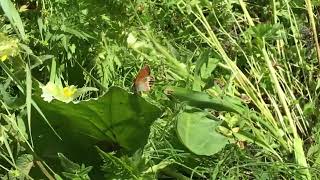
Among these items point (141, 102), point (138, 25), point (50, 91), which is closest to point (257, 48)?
point (138, 25)

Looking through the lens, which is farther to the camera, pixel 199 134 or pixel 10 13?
pixel 199 134

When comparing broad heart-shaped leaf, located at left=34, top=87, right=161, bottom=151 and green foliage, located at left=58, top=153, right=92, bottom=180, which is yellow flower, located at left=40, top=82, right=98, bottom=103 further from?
green foliage, located at left=58, top=153, right=92, bottom=180

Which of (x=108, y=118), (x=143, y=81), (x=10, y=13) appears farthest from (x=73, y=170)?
(x=10, y=13)

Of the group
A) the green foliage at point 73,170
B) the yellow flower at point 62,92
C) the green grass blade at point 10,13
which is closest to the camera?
the green grass blade at point 10,13

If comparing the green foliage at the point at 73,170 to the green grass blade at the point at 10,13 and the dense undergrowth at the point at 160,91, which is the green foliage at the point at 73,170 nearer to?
the dense undergrowth at the point at 160,91

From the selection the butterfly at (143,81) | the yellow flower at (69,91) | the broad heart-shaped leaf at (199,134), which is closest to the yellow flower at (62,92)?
the yellow flower at (69,91)

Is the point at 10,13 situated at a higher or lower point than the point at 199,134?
higher

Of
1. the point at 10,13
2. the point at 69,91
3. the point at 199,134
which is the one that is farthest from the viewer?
the point at 69,91

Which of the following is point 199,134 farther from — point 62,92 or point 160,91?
point 62,92

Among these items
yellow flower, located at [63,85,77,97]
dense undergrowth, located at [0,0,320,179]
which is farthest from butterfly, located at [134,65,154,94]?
yellow flower, located at [63,85,77,97]
